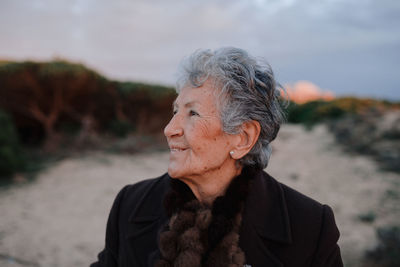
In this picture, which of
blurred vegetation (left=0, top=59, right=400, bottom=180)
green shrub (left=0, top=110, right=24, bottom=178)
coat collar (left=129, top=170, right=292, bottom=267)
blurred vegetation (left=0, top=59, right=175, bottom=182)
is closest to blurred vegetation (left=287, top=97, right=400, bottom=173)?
blurred vegetation (left=0, top=59, right=400, bottom=180)

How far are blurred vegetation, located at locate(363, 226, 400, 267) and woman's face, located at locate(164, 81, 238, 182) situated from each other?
12.2 ft

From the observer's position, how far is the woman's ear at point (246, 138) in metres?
1.69

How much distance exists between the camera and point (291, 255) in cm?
157

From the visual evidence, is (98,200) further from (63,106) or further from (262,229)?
(262,229)

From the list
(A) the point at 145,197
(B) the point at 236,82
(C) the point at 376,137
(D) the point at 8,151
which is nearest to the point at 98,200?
(D) the point at 8,151

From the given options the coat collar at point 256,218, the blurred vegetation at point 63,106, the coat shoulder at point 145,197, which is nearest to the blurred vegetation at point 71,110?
the blurred vegetation at point 63,106

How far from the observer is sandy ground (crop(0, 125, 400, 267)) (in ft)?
14.8

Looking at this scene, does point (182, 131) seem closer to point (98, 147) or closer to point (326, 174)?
point (326, 174)

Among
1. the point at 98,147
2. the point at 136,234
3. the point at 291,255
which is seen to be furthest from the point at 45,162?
the point at 291,255

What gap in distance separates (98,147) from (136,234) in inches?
382

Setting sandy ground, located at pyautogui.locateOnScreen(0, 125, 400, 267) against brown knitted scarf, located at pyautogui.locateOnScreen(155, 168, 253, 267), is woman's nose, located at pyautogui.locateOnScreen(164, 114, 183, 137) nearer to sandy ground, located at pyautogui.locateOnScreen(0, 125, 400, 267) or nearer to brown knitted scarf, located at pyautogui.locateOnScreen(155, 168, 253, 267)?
brown knitted scarf, located at pyautogui.locateOnScreen(155, 168, 253, 267)

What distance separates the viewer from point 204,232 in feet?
5.00

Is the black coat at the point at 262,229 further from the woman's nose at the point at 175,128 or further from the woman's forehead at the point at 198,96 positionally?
the woman's forehead at the point at 198,96

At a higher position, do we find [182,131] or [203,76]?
[203,76]
